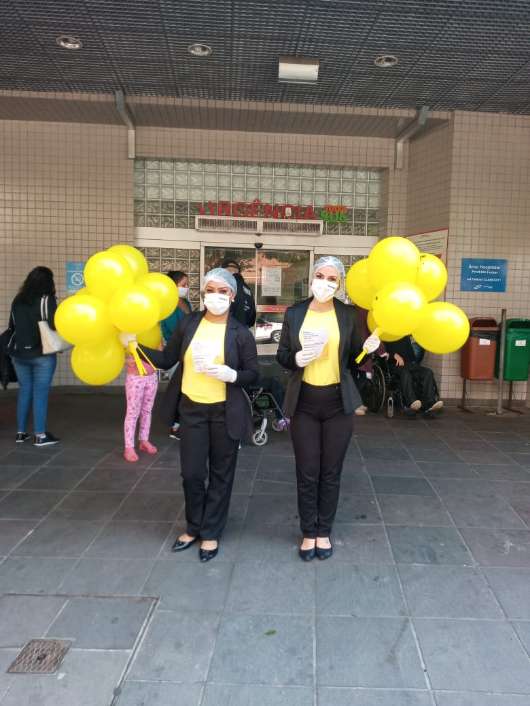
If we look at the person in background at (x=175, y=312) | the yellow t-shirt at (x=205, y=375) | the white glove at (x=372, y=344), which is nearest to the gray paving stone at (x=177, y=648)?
the yellow t-shirt at (x=205, y=375)

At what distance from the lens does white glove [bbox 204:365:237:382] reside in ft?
9.82

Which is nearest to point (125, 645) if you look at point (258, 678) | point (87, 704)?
point (87, 704)

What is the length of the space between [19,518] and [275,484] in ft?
6.39

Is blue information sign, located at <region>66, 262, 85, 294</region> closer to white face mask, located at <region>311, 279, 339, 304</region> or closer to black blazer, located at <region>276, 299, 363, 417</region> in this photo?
black blazer, located at <region>276, 299, 363, 417</region>

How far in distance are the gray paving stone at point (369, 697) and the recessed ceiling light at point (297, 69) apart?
→ 5.24 meters

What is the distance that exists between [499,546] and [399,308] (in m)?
1.73

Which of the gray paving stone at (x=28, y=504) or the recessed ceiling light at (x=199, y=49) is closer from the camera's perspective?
the gray paving stone at (x=28, y=504)

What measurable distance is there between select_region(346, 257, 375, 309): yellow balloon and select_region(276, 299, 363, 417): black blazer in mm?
Result: 225

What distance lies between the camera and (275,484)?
4453 mm

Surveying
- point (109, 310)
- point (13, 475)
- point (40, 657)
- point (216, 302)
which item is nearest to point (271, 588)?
point (40, 657)

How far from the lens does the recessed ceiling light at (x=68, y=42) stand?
5059 millimetres

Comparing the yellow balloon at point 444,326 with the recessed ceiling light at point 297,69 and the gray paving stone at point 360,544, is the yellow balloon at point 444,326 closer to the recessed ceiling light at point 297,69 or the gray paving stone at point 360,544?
the gray paving stone at point 360,544

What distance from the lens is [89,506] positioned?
157 inches

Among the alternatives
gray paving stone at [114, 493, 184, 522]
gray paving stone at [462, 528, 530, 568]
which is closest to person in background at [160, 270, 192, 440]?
gray paving stone at [114, 493, 184, 522]
